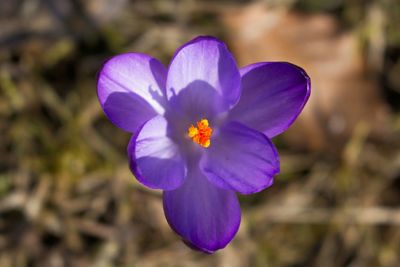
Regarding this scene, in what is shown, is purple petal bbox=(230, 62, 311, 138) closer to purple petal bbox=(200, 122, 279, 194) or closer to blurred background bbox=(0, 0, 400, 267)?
purple petal bbox=(200, 122, 279, 194)

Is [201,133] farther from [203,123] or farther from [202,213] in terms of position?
[202,213]

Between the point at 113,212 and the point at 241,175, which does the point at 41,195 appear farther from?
the point at 241,175

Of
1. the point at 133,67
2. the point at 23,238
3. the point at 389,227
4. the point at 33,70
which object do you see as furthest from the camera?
the point at 389,227

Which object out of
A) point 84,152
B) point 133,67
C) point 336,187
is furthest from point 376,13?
point 133,67

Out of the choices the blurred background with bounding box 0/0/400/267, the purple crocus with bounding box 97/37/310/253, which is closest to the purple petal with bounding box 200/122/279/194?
the purple crocus with bounding box 97/37/310/253

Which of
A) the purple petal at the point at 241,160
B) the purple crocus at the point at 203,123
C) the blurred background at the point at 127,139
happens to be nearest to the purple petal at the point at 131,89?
the purple crocus at the point at 203,123

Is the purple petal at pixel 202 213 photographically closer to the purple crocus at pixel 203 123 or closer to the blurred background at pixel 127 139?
the purple crocus at pixel 203 123

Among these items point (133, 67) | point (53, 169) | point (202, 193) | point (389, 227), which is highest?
point (133, 67)
